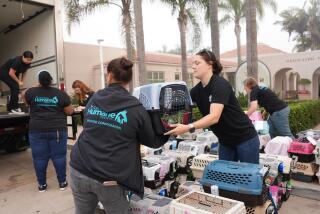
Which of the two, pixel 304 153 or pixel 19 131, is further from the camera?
pixel 19 131

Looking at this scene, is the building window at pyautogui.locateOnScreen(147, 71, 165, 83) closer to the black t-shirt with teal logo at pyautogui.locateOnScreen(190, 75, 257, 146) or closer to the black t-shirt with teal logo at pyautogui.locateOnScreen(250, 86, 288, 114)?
the black t-shirt with teal logo at pyautogui.locateOnScreen(250, 86, 288, 114)

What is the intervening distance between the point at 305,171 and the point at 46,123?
3.60 metres

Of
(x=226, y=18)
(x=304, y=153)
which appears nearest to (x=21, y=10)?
(x=304, y=153)

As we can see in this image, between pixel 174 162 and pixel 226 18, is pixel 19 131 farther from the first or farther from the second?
pixel 226 18

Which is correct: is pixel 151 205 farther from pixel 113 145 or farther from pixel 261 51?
pixel 261 51

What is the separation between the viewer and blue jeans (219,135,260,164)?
9.33 feet

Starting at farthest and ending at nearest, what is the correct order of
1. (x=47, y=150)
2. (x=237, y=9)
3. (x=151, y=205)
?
(x=237, y=9) < (x=47, y=150) < (x=151, y=205)

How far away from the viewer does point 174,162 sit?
3.66m

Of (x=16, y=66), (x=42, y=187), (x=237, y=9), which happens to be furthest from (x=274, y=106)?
(x=237, y=9)

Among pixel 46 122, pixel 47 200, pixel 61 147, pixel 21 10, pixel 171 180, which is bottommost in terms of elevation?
pixel 47 200

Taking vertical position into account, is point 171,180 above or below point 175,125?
below

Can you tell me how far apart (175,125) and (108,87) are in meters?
0.58

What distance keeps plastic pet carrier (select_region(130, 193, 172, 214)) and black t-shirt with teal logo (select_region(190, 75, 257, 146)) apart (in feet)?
2.65

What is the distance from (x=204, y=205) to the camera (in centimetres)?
238
